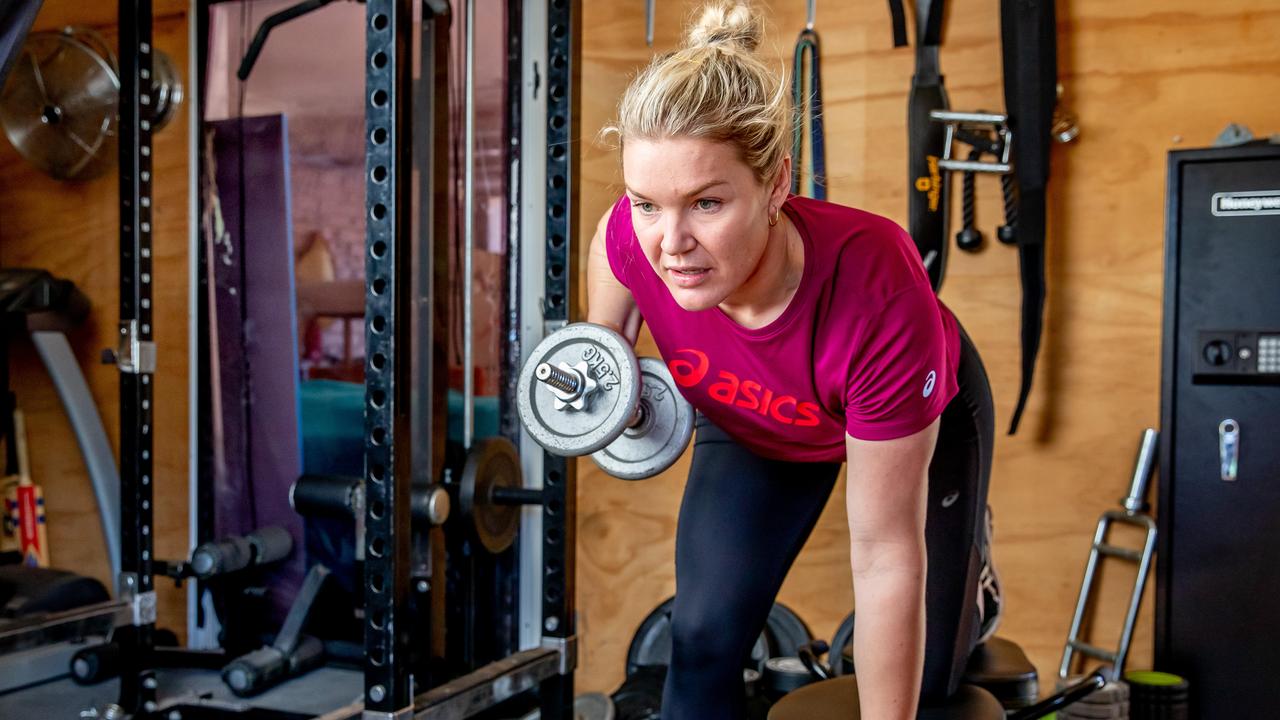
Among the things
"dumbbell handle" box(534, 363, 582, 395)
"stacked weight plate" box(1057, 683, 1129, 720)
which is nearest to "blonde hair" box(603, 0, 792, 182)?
"dumbbell handle" box(534, 363, 582, 395)

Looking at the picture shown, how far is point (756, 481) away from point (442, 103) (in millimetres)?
1609

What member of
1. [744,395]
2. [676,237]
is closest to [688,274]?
[676,237]

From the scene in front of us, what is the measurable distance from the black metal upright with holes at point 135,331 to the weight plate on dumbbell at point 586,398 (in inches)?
57.8

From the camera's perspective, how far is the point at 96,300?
10.7 feet

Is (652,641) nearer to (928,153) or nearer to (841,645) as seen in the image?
(841,645)

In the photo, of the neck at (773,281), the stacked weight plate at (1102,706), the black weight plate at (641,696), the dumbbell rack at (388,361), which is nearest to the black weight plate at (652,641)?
the black weight plate at (641,696)

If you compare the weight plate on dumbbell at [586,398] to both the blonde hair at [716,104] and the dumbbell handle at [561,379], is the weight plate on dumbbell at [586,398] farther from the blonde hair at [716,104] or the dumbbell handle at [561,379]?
the blonde hair at [716,104]

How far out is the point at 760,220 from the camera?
1147mm

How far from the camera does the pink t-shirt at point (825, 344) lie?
119 cm

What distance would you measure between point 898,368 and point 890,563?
230 millimetres

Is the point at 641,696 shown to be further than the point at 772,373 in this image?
Yes

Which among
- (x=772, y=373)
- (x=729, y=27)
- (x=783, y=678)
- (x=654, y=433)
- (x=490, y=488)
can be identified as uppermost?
(x=729, y=27)

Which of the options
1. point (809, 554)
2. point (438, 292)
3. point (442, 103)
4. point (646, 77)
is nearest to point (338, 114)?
point (442, 103)

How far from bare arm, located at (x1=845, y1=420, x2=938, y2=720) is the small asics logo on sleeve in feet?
0.15
